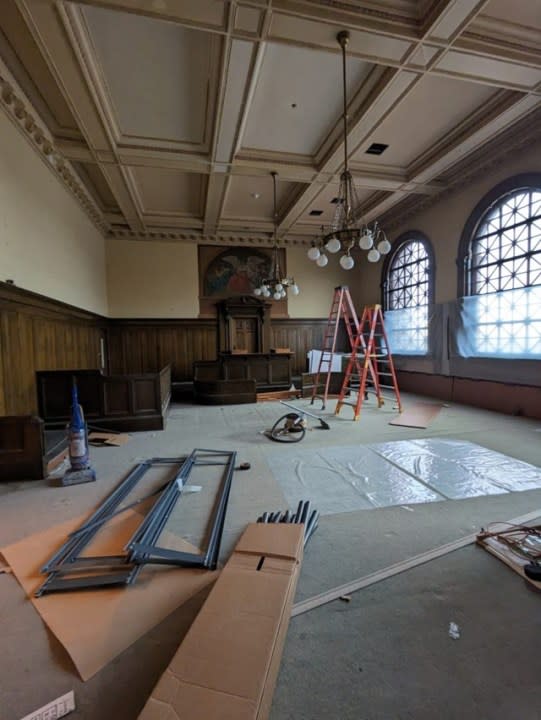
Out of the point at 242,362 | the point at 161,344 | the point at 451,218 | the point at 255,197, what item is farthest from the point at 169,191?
the point at 451,218

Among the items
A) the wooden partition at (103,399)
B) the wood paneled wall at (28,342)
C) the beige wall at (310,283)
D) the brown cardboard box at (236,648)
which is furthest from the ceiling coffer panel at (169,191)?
the brown cardboard box at (236,648)

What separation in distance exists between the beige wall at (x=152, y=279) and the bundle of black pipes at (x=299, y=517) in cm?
782

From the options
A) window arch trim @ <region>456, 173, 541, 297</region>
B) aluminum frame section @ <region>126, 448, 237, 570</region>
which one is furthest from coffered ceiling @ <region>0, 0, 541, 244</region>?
aluminum frame section @ <region>126, 448, 237, 570</region>

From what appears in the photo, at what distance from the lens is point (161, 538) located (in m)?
2.02

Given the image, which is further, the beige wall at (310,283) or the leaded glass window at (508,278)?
the beige wall at (310,283)

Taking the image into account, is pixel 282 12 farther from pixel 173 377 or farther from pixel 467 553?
pixel 173 377

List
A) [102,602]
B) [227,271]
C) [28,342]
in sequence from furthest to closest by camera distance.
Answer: [227,271] < [28,342] < [102,602]

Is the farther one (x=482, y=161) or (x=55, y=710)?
(x=482, y=161)

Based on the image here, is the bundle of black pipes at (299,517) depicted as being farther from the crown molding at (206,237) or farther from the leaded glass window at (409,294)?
the crown molding at (206,237)

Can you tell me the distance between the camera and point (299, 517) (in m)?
2.15

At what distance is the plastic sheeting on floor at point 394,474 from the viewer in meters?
2.55

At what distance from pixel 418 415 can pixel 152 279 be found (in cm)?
747

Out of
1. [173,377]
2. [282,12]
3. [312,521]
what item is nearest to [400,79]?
[282,12]

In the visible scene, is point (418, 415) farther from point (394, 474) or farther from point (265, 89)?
point (265, 89)
